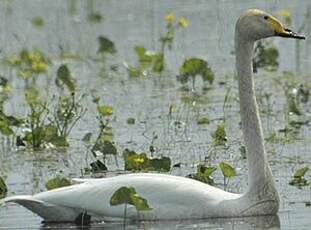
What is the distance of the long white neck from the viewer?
8547mm

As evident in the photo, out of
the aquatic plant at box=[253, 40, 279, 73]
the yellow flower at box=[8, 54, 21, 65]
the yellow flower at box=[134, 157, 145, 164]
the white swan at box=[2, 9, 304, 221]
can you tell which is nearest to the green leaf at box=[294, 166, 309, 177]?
→ the white swan at box=[2, 9, 304, 221]

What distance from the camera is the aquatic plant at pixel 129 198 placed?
8.06 meters

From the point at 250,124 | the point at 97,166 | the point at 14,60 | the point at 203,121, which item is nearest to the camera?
the point at 250,124

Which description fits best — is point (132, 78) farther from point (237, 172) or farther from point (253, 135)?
point (253, 135)

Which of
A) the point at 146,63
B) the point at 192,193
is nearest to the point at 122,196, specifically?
the point at 192,193

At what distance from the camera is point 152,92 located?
1330 centimetres

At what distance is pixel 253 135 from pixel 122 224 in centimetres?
99

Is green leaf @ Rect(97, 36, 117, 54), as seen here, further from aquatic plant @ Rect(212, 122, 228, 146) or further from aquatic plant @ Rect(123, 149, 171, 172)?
aquatic plant @ Rect(123, 149, 171, 172)

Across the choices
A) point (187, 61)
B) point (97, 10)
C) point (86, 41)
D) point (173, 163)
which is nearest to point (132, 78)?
point (187, 61)

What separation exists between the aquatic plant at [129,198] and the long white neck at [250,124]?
0.75 metres

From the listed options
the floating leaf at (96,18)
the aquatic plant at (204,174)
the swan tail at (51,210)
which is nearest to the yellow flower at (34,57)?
the floating leaf at (96,18)

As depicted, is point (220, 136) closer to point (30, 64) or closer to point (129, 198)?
point (129, 198)

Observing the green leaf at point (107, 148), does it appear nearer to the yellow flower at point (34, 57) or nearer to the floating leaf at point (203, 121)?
the floating leaf at point (203, 121)

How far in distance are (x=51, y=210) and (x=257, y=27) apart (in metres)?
1.68
